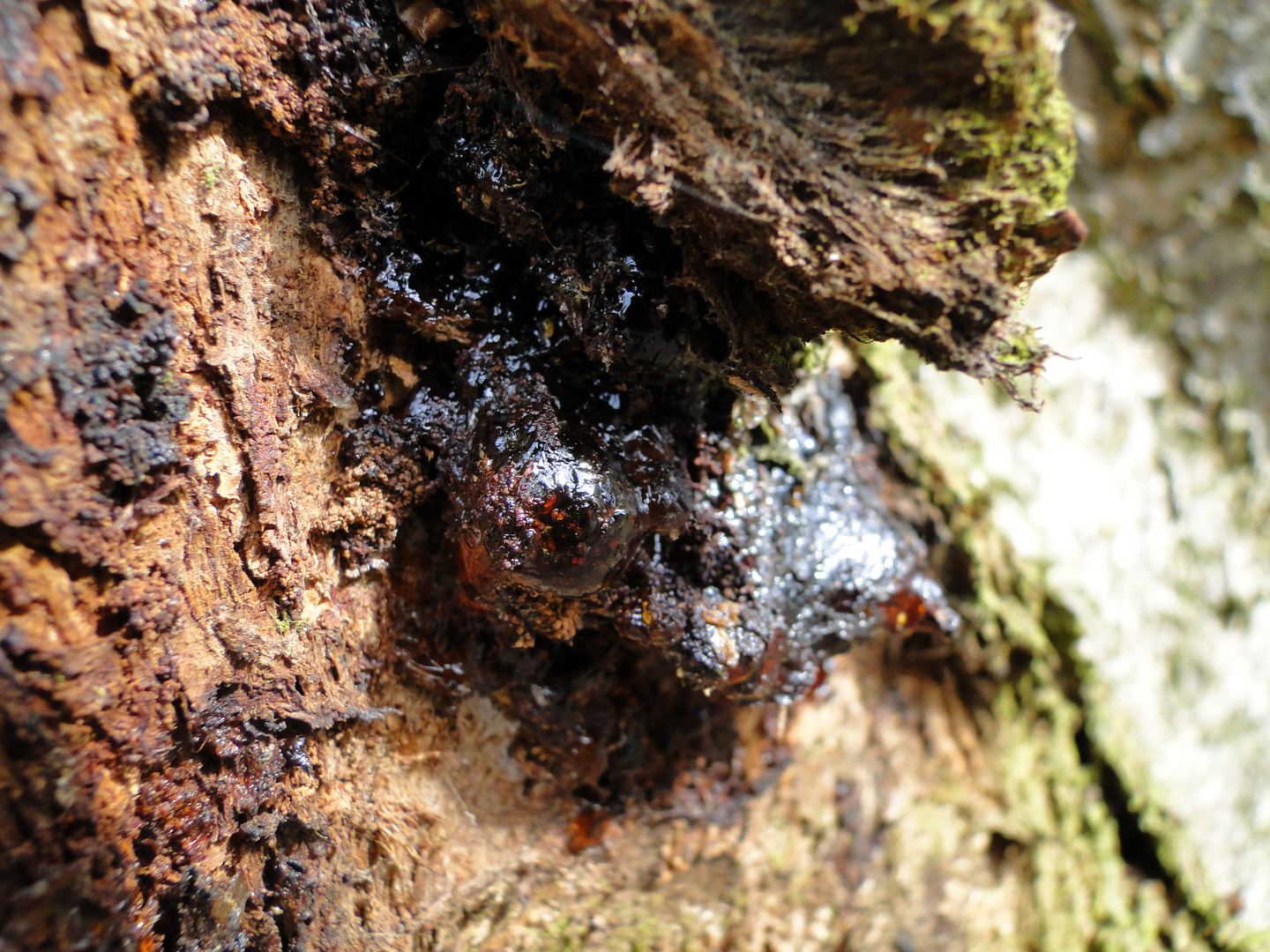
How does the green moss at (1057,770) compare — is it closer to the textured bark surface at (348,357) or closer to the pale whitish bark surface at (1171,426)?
the pale whitish bark surface at (1171,426)

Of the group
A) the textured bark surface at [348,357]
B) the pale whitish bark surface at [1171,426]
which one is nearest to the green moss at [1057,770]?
the pale whitish bark surface at [1171,426]

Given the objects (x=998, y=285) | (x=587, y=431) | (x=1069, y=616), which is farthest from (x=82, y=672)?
(x=1069, y=616)

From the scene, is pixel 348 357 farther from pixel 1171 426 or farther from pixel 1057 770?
pixel 1171 426

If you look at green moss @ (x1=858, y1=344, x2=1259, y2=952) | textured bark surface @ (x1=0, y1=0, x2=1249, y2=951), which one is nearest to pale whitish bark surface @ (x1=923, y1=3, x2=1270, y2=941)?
green moss @ (x1=858, y1=344, x2=1259, y2=952)

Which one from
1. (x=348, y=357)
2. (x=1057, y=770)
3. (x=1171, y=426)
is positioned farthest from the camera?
(x=1171, y=426)

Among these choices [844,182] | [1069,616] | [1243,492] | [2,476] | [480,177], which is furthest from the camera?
[1243,492]

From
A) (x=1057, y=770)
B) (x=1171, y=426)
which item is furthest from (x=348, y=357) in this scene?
(x=1171, y=426)

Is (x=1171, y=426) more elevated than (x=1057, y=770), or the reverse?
(x=1171, y=426)

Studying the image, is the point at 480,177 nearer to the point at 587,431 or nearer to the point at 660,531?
the point at 587,431
